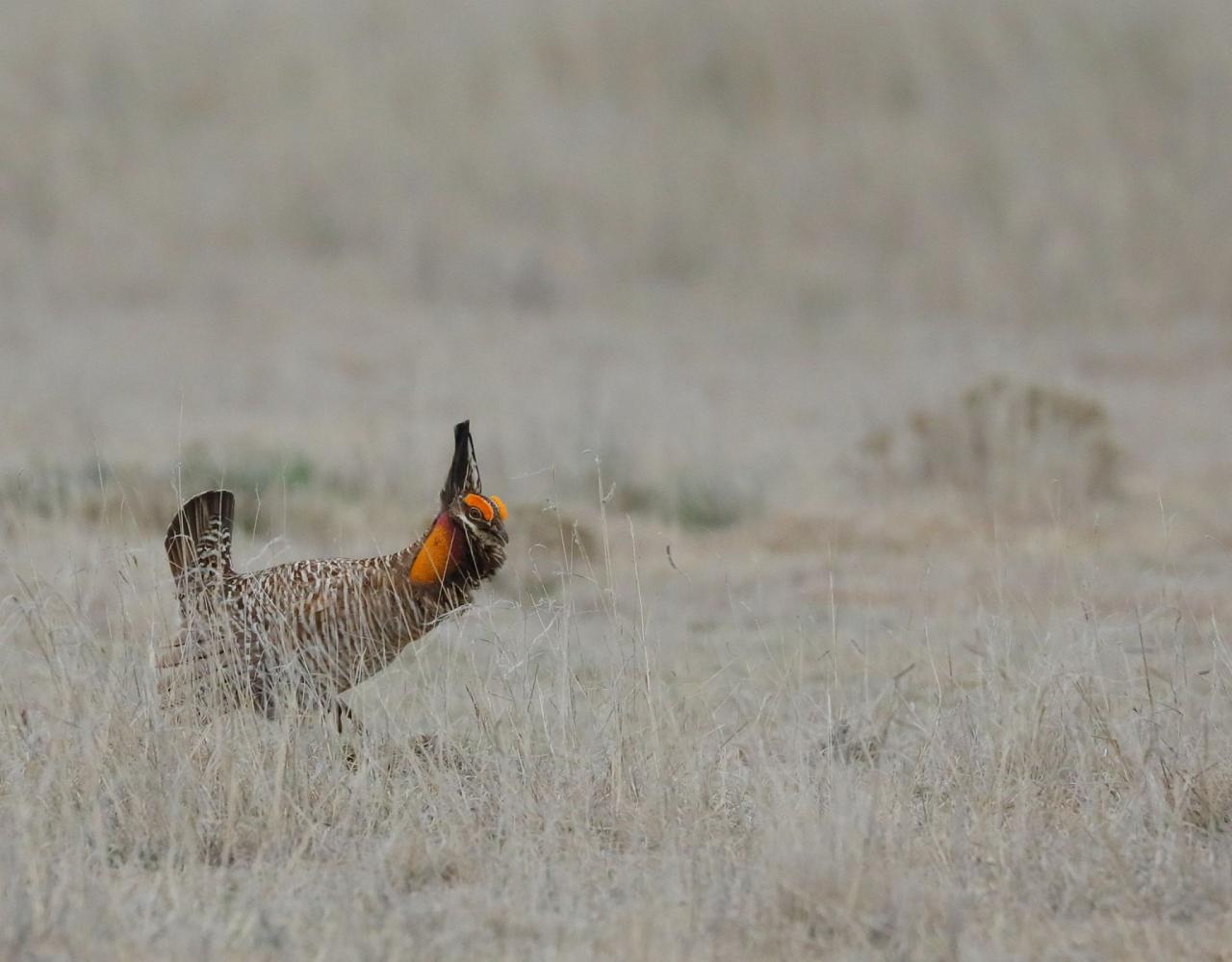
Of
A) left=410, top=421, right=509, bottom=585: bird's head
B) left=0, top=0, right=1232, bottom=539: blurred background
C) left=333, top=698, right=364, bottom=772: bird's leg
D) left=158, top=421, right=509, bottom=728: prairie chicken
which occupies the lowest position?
left=333, top=698, right=364, bottom=772: bird's leg

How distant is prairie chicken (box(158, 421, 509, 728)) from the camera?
528 centimetres

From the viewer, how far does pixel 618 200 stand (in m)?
35.5

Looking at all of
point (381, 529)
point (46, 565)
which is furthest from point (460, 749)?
point (381, 529)

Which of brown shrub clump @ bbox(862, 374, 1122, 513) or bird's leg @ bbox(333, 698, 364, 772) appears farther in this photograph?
brown shrub clump @ bbox(862, 374, 1122, 513)

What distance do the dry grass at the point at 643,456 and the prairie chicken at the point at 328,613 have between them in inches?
6.1

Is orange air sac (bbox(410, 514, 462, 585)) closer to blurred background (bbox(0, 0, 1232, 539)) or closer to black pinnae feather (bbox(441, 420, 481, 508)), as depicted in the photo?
black pinnae feather (bbox(441, 420, 481, 508))

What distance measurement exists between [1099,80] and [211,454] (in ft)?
96.0

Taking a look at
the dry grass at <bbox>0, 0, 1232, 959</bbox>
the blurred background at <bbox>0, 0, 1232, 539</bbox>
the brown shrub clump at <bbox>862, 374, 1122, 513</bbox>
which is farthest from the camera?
the blurred background at <bbox>0, 0, 1232, 539</bbox>

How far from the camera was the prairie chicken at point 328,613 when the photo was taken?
5281mm

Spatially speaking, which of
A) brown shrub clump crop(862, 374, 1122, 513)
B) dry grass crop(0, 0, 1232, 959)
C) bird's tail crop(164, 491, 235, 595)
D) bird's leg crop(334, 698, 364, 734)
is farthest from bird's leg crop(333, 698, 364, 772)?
brown shrub clump crop(862, 374, 1122, 513)

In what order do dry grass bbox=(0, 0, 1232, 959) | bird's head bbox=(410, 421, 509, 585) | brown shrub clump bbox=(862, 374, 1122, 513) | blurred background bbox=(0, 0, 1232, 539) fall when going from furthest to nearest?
1. blurred background bbox=(0, 0, 1232, 539)
2. brown shrub clump bbox=(862, 374, 1122, 513)
3. bird's head bbox=(410, 421, 509, 585)
4. dry grass bbox=(0, 0, 1232, 959)

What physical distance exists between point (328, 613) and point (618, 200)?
30809 mm

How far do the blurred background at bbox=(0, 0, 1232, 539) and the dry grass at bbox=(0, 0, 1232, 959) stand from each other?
128mm

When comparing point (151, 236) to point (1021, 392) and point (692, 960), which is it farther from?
point (692, 960)
